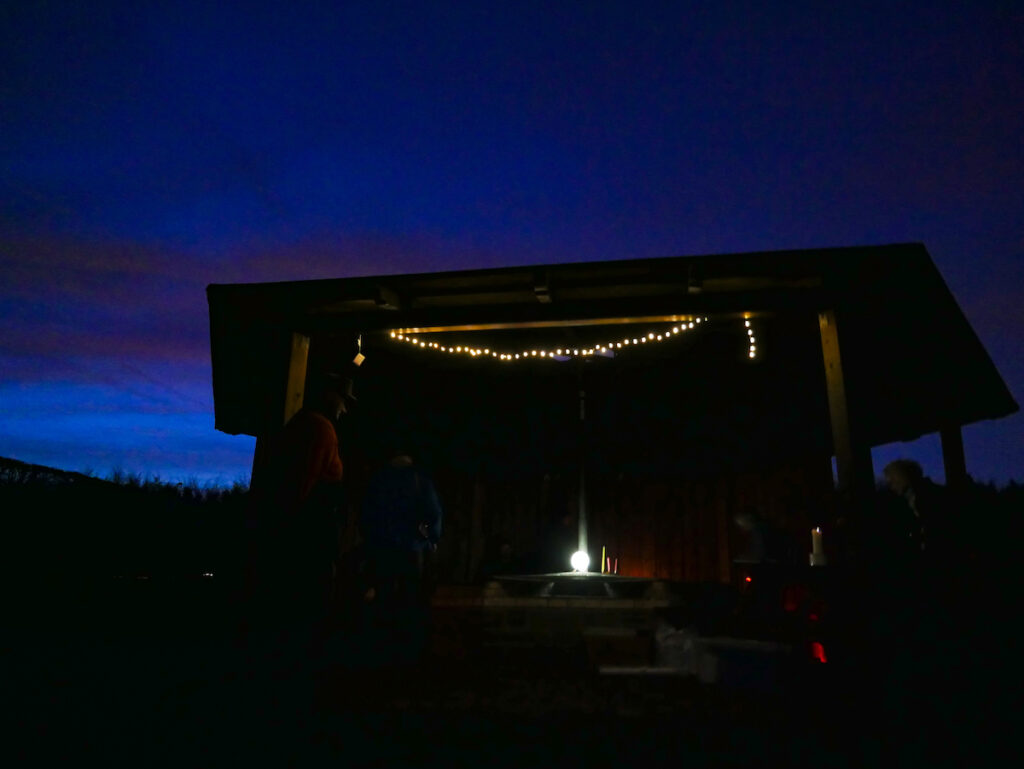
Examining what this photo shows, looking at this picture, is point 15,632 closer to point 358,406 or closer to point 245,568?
point 245,568

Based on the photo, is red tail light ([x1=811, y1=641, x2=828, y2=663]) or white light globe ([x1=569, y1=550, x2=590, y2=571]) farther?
white light globe ([x1=569, y1=550, x2=590, y2=571])

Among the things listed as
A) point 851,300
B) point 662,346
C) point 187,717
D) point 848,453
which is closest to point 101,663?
point 187,717

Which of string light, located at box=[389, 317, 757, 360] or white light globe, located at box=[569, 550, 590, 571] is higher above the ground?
string light, located at box=[389, 317, 757, 360]

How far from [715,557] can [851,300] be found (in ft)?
17.4

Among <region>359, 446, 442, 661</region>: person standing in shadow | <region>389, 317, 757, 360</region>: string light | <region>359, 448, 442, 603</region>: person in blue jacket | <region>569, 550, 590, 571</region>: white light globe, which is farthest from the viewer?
<region>569, 550, 590, 571</region>: white light globe

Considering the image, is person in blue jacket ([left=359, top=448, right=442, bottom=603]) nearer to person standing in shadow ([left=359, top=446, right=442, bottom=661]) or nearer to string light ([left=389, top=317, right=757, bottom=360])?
person standing in shadow ([left=359, top=446, right=442, bottom=661])

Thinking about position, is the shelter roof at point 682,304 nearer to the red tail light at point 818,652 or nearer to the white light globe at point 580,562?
the red tail light at point 818,652

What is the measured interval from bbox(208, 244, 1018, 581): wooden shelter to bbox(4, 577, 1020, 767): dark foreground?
164cm

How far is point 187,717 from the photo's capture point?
143 inches

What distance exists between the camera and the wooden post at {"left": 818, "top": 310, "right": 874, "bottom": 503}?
5.23 meters

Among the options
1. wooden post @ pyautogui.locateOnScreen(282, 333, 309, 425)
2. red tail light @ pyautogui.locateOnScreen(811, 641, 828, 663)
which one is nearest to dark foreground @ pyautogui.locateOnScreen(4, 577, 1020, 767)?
Answer: red tail light @ pyautogui.locateOnScreen(811, 641, 828, 663)

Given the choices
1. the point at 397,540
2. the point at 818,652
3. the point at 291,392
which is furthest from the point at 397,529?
the point at 818,652

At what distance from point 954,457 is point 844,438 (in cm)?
371

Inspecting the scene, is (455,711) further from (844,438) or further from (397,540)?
(844,438)
